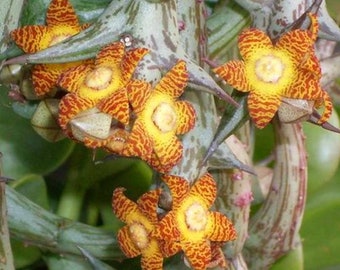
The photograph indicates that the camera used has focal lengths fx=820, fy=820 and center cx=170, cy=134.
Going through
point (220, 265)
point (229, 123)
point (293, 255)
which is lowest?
point (293, 255)

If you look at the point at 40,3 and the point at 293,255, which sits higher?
the point at 40,3

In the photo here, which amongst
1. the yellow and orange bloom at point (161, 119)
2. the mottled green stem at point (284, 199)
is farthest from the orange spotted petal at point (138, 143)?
the mottled green stem at point (284, 199)

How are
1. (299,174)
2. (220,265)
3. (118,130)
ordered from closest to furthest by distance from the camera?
(118,130) < (220,265) < (299,174)

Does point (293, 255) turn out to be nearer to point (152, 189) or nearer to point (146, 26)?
point (152, 189)

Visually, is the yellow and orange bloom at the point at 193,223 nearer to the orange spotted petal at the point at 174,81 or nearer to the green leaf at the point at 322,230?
the orange spotted petal at the point at 174,81

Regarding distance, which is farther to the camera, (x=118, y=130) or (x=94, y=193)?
(x=94, y=193)

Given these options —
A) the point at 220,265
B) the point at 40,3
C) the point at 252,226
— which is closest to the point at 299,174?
the point at 252,226
